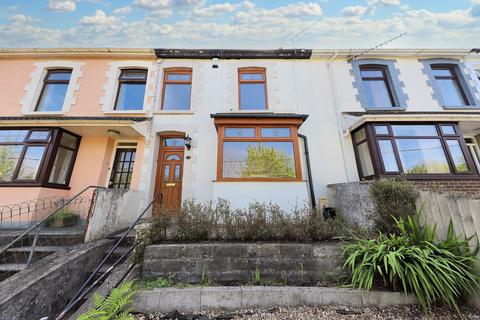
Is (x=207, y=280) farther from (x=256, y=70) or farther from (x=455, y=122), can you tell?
(x=455, y=122)

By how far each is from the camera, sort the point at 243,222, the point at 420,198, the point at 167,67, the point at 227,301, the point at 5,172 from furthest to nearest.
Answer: the point at 167,67
the point at 5,172
the point at 243,222
the point at 420,198
the point at 227,301

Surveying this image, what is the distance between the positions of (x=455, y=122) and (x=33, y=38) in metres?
17.4

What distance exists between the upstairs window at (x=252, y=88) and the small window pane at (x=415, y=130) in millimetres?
4713

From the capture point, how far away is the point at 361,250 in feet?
9.40

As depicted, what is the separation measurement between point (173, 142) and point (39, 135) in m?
4.29

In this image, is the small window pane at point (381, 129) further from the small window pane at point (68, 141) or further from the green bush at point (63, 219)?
the small window pane at point (68, 141)

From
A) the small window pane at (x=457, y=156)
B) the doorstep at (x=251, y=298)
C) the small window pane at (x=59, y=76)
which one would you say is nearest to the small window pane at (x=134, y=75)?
the small window pane at (x=59, y=76)

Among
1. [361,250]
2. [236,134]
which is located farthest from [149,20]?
[361,250]

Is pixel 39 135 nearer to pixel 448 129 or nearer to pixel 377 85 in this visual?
pixel 377 85

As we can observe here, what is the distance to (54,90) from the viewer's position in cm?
704

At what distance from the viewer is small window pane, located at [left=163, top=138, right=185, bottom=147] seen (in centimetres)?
697

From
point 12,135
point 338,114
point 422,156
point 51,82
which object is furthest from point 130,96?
point 422,156

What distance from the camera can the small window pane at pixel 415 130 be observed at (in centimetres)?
606

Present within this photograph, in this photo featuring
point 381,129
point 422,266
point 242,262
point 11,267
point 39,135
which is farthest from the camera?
point 381,129
